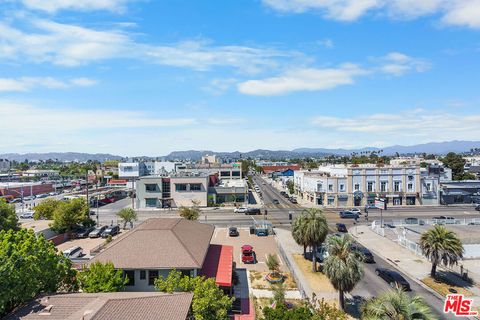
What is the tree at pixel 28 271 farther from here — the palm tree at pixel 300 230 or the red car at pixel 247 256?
the palm tree at pixel 300 230

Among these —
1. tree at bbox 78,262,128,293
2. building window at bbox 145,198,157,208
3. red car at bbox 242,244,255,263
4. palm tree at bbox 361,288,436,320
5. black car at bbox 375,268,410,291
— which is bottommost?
black car at bbox 375,268,410,291

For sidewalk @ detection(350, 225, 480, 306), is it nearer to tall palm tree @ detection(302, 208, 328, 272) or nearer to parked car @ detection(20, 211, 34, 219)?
tall palm tree @ detection(302, 208, 328, 272)

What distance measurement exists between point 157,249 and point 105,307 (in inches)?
430

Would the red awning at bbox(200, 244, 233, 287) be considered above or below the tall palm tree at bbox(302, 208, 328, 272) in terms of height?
below

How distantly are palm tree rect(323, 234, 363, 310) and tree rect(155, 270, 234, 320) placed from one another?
8.57 meters

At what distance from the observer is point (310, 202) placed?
95250mm

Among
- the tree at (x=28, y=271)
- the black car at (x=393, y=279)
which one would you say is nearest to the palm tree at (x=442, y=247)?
the black car at (x=393, y=279)

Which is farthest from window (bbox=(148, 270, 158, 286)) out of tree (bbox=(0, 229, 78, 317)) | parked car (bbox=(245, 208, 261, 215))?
parked car (bbox=(245, 208, 261, 215))

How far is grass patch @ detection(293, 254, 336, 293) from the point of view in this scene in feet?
111

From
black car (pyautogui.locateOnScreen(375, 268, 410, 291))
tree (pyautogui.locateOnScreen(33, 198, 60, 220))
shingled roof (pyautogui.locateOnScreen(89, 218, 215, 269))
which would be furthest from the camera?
tree (pyautogui.locateOnScreen(33, 198, 60, 220))

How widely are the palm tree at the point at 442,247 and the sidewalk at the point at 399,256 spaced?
2904mm

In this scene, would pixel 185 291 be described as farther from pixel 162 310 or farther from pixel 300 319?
pixel 300 319

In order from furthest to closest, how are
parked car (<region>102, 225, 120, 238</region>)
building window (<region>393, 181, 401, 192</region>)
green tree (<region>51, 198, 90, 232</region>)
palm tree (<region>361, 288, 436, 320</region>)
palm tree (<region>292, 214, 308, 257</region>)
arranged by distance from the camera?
building window (<region>393, 181, 401, 192</region>) < parked car (<region>102, 225, 120, 238</region>) < green tree (<region>51, 198, 90, 232</region>) < palm tree (<region>292, 214, 308, 257</region>) < palm tree (<region>361, 288, 436, 320</region>)

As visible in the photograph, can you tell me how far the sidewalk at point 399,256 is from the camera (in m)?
37.5
